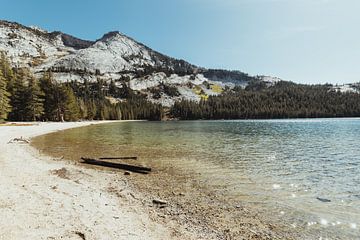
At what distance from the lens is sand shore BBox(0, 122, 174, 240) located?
29.8ft

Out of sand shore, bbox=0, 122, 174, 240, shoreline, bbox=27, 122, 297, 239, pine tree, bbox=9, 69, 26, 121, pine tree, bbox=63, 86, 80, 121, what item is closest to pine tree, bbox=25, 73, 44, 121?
pine tree, bbox=9, 69, 26, 121

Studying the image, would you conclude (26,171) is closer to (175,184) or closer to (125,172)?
(125,172)

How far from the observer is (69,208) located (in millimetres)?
11438

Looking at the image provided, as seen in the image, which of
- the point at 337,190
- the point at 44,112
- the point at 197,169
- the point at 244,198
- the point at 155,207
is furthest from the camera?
the point at 44,112

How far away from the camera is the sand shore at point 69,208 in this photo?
9078 millimetres

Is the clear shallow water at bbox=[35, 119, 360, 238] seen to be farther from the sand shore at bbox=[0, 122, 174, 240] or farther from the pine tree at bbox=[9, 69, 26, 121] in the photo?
the pine tree at bbox=[9, 69, 26, 121]

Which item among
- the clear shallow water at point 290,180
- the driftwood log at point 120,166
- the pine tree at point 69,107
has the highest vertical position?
the pine tree at point 69,107

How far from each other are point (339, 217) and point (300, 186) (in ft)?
16.0

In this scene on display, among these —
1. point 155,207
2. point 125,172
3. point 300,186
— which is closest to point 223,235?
point 155,207

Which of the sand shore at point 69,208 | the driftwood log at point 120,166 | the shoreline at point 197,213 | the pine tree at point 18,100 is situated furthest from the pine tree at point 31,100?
the shoreline at point 197,213

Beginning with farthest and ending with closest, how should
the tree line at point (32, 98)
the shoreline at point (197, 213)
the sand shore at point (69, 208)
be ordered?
the tree line at point (32, 98) → the shoreline at point (197, 213) → the sand shore at point (69, 208)

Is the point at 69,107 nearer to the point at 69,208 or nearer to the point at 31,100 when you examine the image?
the point at 31,100

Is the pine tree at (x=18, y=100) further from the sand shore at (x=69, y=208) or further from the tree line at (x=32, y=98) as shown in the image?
the sand shore at (x=69, y=208)

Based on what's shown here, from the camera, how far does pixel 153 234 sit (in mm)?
9469
